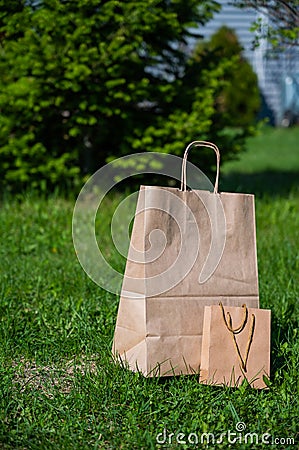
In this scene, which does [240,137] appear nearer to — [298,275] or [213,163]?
[213,163]

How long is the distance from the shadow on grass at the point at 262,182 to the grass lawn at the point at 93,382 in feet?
8.63

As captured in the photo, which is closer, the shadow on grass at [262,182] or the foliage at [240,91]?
the shadow on grass at [262,182]

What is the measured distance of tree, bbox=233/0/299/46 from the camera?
478 cm

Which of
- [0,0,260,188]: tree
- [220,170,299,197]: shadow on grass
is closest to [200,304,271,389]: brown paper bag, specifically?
[0,0,260,188]: tree

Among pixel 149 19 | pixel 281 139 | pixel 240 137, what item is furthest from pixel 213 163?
pixel 281 139

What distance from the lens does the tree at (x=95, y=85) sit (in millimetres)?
5496

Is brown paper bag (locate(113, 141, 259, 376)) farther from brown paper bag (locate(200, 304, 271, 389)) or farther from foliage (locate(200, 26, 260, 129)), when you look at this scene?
foliage (locate(200, 26, 260, 129))

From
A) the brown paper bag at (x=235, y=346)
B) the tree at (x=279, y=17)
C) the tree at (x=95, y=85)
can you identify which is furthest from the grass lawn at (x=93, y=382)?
the tree at (x=279, y=17)

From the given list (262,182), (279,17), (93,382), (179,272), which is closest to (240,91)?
(262,182)

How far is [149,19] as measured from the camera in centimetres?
550

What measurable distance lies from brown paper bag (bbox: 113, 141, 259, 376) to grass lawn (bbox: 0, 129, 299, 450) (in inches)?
5.1

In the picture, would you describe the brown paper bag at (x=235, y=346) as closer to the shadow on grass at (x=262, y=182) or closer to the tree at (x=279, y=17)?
the tree at (x=279, y=17)

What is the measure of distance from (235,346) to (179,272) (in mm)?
383

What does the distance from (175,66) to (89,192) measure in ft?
4.69
